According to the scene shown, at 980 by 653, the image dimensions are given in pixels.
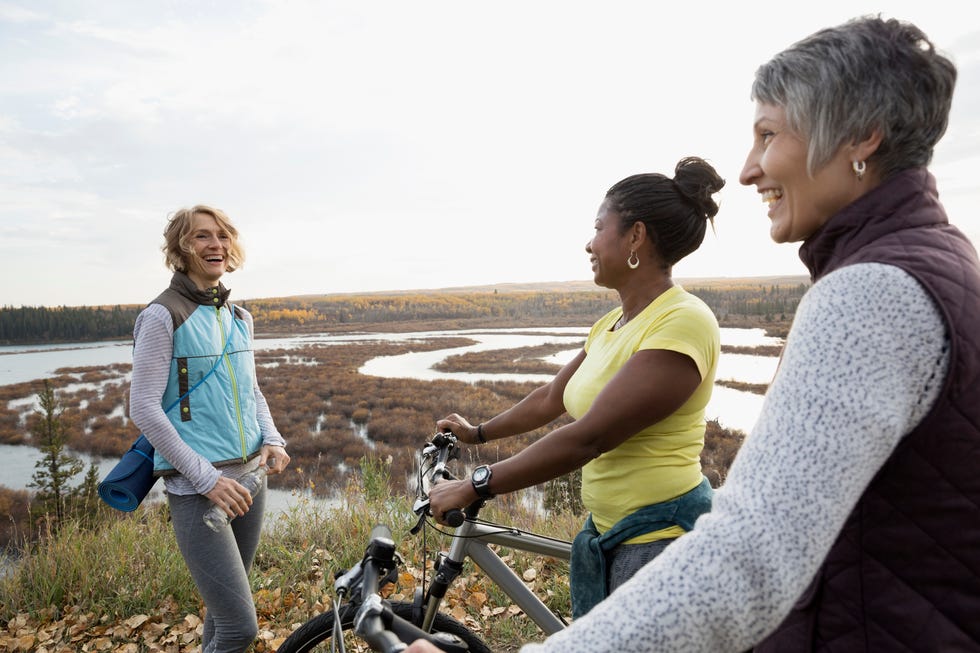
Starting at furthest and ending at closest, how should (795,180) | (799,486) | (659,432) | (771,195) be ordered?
(659,432)
(771,195)
(795,180)
(799,486)

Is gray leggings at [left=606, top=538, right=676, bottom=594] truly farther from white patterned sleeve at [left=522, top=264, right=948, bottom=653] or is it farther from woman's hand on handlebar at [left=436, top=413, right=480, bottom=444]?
white patterned sleeve at [left=522, top=264, right=948, bottom=653]

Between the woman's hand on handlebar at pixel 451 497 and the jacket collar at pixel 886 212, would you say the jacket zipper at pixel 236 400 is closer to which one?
the woman's hand on handlebar at pixel 451 497

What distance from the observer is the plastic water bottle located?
8.11 ft

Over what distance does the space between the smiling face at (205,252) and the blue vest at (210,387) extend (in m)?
0.15

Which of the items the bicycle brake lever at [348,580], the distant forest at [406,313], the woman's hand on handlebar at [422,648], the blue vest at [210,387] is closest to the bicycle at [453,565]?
the bicycle brake lever at [348,580]

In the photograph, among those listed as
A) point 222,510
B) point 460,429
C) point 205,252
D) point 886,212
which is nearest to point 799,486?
point 886,212

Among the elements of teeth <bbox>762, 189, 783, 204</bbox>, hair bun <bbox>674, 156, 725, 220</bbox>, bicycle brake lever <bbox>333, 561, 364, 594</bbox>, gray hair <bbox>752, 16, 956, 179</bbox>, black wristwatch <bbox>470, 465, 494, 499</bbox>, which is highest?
hair bun <bbox>674, 156, 725, 220</bbox>

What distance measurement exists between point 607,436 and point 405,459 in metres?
18.0

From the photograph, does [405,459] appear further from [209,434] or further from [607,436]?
[607,436]

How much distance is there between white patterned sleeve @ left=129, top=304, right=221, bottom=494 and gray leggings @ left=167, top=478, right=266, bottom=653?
0.40ft

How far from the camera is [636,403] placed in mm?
1667

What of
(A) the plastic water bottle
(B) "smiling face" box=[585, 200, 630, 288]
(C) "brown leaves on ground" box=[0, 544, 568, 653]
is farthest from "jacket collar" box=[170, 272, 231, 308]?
(C) "brown leaves on ground" box=[0, 544, 568, 653]

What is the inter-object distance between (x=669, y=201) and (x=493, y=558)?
147 centimetres

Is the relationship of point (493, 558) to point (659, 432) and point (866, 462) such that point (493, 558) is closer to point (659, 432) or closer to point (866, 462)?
point (659, 432)
